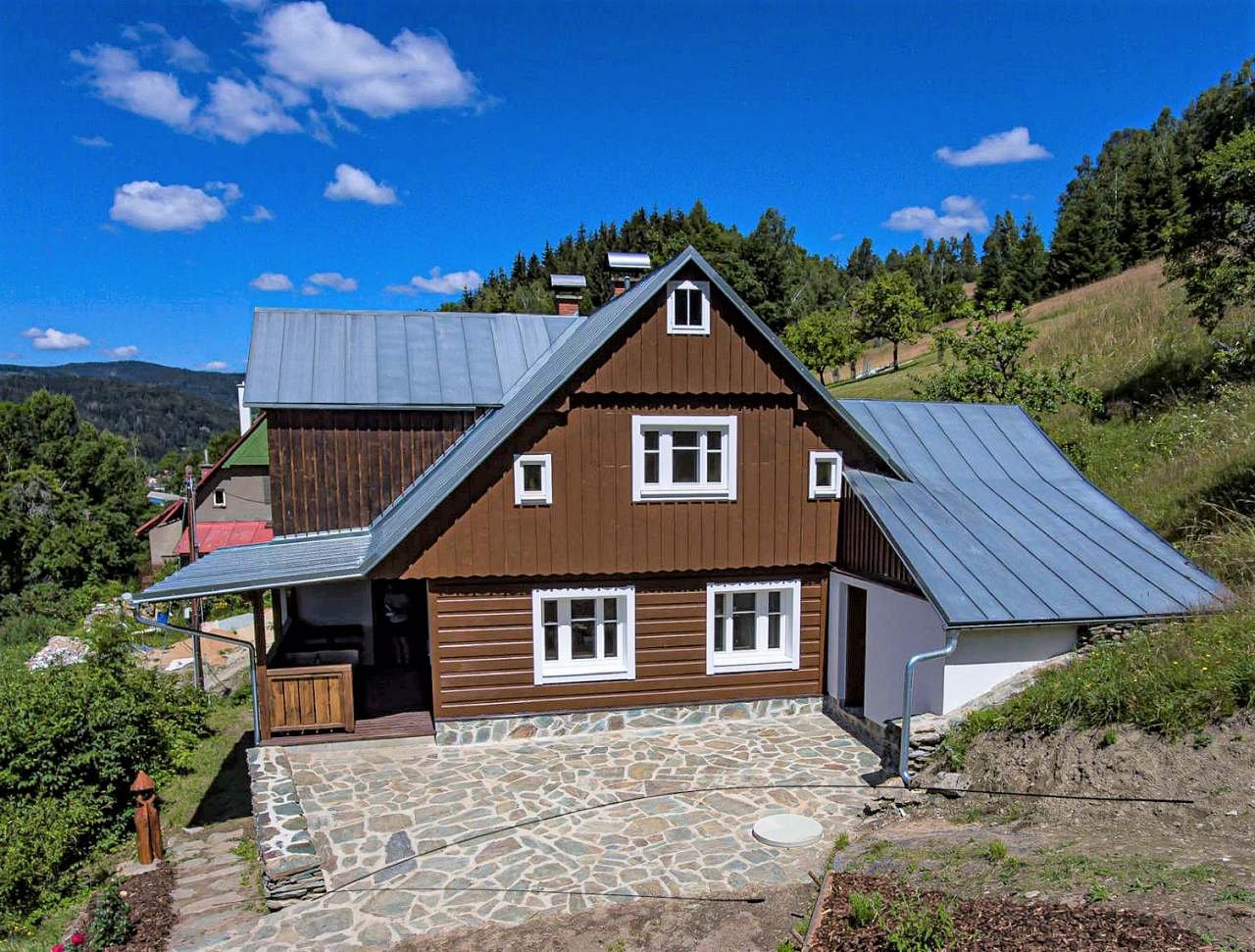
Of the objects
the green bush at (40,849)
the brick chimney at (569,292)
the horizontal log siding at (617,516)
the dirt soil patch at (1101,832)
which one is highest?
the brick chimney at (569,292)

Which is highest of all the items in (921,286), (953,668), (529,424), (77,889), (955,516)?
(921,286)

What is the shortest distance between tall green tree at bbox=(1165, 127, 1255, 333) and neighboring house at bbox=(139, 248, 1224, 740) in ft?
25.5

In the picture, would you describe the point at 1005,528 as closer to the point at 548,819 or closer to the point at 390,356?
the point at 548,819

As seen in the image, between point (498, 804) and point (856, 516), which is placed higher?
point (856, 516)

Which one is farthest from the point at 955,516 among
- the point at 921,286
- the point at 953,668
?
the point at 921,286

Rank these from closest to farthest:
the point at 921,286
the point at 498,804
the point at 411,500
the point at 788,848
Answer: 1. the point at 788,848
2. the point at 498,804
3. the point at 411,500
4. the point at 921,286

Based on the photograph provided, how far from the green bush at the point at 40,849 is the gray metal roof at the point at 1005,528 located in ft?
43.2

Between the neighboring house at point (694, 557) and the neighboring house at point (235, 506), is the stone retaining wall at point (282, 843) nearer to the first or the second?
the neighboring house at point (694, 557)

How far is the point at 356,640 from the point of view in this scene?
49.6 ft

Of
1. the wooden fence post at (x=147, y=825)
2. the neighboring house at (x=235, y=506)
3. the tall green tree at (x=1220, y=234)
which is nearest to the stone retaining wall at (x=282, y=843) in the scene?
the wooden fence post at (x=147, y=825)

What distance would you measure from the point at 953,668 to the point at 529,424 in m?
6.85

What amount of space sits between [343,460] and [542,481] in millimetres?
5147

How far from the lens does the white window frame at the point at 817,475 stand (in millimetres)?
12906

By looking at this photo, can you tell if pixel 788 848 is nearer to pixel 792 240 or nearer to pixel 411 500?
pixel 411 500
